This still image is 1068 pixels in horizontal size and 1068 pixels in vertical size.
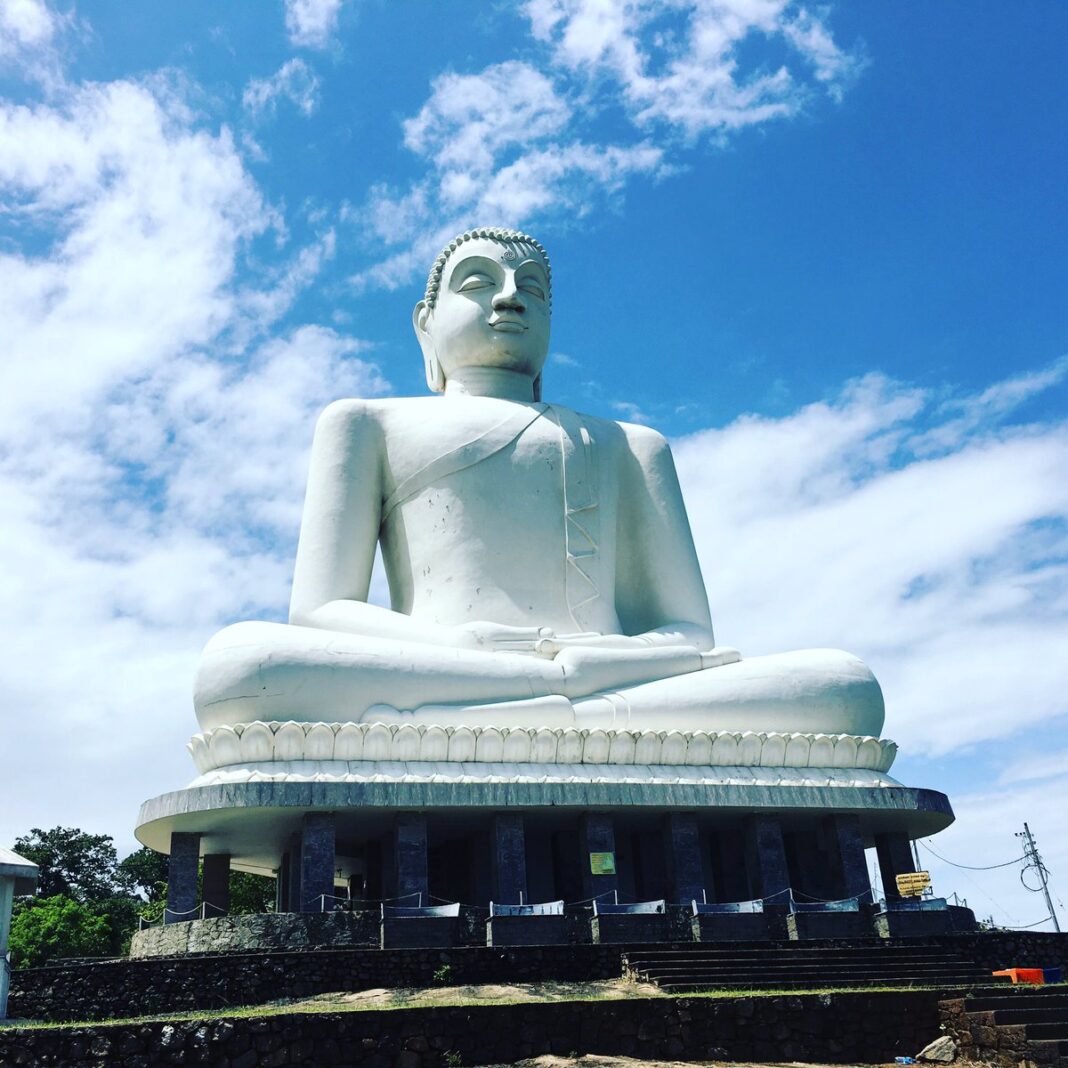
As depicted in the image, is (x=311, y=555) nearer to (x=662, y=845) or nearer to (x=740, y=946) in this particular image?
(x=662, y=845)

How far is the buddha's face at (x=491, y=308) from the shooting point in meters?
16.9

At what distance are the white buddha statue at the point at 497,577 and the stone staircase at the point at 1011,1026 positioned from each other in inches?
213

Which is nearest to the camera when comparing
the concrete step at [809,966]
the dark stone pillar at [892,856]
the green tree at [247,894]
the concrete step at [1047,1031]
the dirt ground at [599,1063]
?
the dirt ground at [599,1063]

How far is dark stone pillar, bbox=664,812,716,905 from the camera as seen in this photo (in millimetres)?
12883

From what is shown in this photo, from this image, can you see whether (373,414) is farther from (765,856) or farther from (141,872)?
(141,872)

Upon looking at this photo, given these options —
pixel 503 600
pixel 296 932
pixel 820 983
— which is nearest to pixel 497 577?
pixel 503 600

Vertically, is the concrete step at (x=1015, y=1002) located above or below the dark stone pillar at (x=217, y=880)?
below

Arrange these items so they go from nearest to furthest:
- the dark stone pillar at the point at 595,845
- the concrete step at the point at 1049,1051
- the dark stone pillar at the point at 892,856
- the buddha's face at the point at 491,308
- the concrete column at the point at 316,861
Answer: the concrete step at the point at 1049,1051, the concrete column at the point at 316,861, the dark stone pillar at the point at 595,845, the dark stone pillar at the point at 892,856, the buddha's face at the point at 491,308

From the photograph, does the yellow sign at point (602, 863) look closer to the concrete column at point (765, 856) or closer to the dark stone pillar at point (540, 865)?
the dark stone pillar at point (540, 865)

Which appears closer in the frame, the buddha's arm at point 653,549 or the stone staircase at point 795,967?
the stone staircase at point 795,967

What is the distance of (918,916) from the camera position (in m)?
12.6

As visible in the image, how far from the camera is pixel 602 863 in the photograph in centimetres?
1270

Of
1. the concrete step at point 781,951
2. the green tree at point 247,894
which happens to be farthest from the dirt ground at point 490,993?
the green tree at point 247,894

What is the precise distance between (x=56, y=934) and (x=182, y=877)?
13.7m
